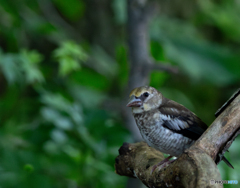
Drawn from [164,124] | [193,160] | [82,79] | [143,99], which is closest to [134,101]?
[143,99]

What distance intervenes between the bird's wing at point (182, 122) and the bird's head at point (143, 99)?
7 cm

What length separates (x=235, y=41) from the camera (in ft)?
20.4

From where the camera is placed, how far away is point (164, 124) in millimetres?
1987

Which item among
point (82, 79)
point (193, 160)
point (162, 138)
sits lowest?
point (193, 160)

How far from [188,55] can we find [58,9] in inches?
94.1

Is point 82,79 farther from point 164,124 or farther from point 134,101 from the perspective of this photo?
point 164,124

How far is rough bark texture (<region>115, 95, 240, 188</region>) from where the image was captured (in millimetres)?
1353

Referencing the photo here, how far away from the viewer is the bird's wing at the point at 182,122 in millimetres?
1939

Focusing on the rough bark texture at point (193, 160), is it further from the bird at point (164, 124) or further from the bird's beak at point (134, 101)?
the bird's beak at point (134, 101)

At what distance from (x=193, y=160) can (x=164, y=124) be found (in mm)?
603

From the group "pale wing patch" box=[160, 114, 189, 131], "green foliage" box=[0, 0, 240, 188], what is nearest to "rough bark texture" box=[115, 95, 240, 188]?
"pale wing patch" box=[160, 114, 189, 131]

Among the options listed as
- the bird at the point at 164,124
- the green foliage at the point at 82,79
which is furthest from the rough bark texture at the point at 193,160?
the green foliage at the point at 82,79

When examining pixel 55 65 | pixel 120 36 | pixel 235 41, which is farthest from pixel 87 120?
pixel 235 41

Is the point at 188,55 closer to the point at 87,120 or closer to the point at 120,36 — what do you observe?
the point at 120,36
